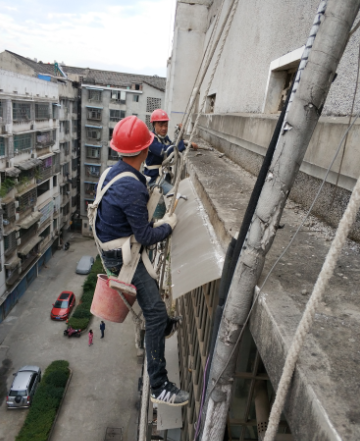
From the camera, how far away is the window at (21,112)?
17.8 metres

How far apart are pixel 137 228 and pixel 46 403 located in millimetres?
14072

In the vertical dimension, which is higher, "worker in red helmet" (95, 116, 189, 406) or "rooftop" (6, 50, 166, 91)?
"rooftop" (6, 50, 166, 91)

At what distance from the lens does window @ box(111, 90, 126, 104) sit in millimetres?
30781

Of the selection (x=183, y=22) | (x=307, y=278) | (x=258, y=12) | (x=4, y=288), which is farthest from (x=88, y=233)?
(x=307, y=278)

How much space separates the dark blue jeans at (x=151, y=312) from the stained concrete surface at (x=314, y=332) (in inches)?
32.5

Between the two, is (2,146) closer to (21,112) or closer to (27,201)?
(21,112)

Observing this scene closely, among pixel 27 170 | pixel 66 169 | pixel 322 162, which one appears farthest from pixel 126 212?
pixel 66 169

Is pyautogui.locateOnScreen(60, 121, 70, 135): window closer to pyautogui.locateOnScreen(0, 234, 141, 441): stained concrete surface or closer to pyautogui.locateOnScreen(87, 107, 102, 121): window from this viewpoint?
pyautogui.locateOnScreen(87, 107, 102, 121): window

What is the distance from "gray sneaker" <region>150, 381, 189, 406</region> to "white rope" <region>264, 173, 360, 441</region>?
2.00 m

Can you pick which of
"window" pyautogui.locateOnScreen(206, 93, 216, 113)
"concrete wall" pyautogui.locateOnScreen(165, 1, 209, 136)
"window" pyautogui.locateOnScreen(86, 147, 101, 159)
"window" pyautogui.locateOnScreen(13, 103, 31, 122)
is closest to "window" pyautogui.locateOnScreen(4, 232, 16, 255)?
"window" pyautogui.locateOnScreen(13, 103, 31, 122)

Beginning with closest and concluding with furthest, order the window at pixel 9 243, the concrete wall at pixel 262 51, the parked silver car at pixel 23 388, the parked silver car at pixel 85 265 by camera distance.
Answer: the concrete wall at pixel 262 51 → the parked silver car at pixel 23 388 → the window at pixel 9 243 → the parked silver car at pixel 85 265

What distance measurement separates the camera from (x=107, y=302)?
326 cm

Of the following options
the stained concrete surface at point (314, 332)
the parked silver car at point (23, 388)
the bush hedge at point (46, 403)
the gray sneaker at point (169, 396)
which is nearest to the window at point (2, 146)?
the parked silver car at point (23, 388)

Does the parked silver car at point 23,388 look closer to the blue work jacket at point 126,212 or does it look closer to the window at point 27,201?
the window at point 27,201
